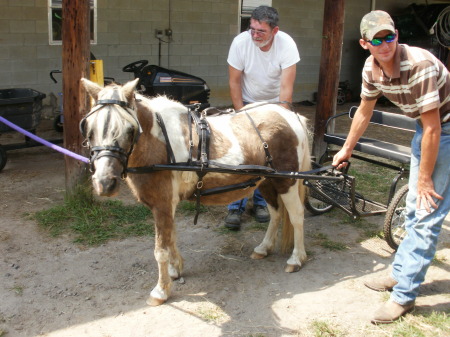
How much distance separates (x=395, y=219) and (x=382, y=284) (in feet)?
3.00

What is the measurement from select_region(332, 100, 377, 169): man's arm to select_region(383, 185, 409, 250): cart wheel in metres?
0.77

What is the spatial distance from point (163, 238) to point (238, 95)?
6.43 ft

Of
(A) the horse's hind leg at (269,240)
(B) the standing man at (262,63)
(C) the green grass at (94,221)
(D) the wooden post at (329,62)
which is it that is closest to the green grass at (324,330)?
(A) the horse's hind leg at (269,240)

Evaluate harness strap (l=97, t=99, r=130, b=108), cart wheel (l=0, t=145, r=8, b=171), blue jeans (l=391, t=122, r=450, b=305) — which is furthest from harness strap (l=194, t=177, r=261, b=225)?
cart wheel (l=0, t=145, r=8, b=171)

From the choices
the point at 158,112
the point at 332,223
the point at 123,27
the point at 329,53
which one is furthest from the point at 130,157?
the point at 123,27

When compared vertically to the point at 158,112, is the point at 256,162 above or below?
below

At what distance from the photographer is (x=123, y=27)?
33.3 feet

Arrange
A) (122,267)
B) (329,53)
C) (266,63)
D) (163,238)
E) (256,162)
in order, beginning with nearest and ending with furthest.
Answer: (163,238), (256,162), (122,267), (266,63), (329,53)

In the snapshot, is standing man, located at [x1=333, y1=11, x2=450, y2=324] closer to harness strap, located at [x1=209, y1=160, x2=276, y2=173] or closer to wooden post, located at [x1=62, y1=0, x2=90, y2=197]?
harness strap, located at [x1=209, y1=160, x2=276, y2=173]

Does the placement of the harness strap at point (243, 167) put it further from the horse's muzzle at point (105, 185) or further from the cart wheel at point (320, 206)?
the cart wheel at point (320, 206)

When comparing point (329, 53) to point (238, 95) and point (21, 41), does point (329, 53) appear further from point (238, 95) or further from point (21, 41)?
point (21, 41)

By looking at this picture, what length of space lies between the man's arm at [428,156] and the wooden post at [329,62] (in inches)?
148

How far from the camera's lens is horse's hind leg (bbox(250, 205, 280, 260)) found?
14.6 ft

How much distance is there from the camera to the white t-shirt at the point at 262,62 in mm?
4664
